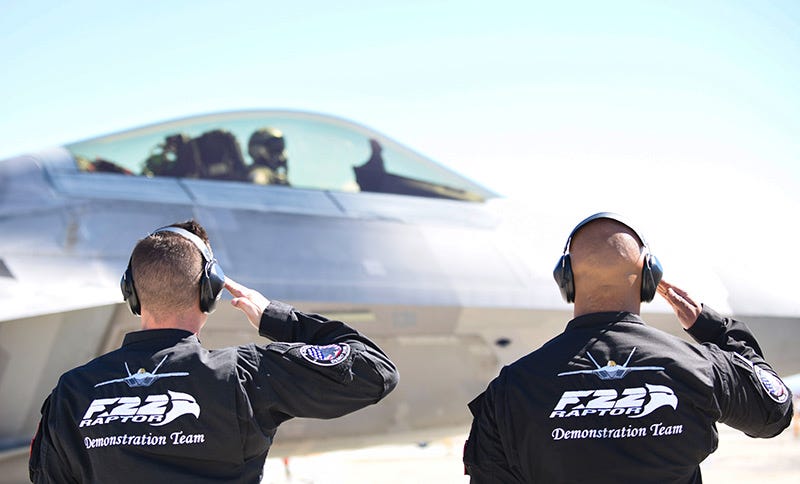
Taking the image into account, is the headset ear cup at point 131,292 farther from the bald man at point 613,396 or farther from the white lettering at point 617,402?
the white lettering at point 617,402

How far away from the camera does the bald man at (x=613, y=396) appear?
233 cm

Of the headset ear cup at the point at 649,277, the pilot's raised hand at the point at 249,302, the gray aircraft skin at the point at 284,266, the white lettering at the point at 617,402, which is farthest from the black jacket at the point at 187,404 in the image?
the gray aircraft skin at the point at 284,266

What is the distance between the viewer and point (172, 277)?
252cm

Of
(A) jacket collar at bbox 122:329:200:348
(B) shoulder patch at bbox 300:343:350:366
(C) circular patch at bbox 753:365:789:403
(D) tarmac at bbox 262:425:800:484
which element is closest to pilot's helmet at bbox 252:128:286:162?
(D) tarmac at bbox 262:425:800:484

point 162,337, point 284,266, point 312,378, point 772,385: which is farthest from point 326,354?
point 284,266

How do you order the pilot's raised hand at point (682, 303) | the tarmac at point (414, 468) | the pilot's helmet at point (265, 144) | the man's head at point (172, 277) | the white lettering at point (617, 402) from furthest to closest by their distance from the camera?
the tarmac at point (414, 468) < the pilot's helmet at point (265, 144) < the pilot's raised hand at point (682, 303) < the man's head at point (172, 277) < the white lettering at point (617, 402)

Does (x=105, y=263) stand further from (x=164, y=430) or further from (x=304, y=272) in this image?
(x=164, y=430)

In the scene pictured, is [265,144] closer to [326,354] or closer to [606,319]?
[326,354]

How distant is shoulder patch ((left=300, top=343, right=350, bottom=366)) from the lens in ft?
7.98

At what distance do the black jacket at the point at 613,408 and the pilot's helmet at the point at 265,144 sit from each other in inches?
248

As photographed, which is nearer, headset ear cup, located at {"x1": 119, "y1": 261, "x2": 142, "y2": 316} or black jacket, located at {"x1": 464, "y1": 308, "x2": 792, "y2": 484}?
black jacket, located at {"x1": 464, "y1": 308, "x2": 792, "y2": 484}

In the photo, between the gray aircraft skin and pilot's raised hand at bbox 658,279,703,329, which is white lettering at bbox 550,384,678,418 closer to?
pilot's raised hand at bbox 658,279,703,329

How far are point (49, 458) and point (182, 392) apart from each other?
531 mm

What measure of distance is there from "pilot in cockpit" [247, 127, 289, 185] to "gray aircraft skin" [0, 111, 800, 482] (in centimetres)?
2
